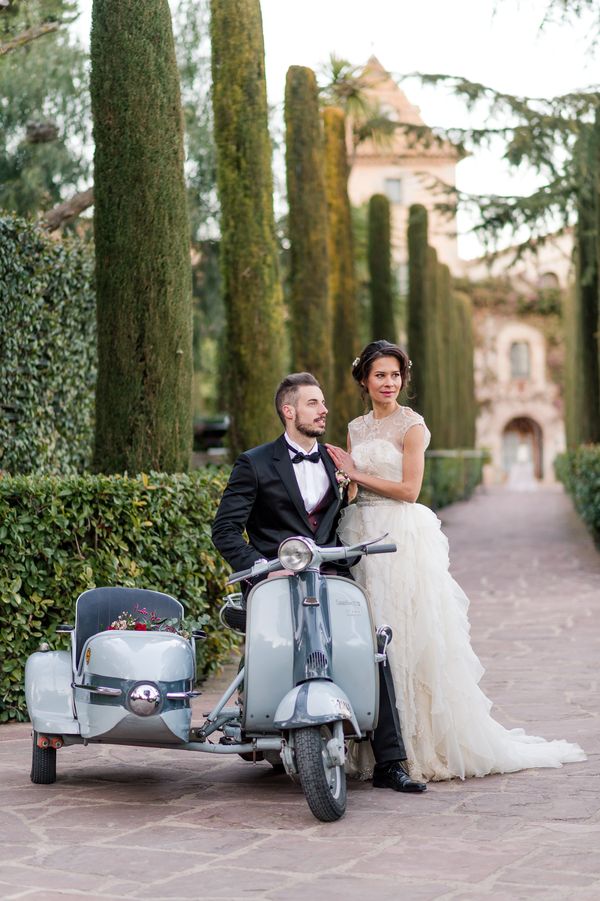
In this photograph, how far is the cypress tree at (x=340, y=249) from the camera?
19.0 metres

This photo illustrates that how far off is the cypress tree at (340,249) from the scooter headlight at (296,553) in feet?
47.2

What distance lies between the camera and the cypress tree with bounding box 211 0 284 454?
1143cm

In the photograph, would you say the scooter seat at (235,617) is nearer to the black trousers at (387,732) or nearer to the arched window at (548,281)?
the black trousers at (387,732)

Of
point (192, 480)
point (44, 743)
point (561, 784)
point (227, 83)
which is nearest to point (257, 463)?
Answer: point (44, 743)

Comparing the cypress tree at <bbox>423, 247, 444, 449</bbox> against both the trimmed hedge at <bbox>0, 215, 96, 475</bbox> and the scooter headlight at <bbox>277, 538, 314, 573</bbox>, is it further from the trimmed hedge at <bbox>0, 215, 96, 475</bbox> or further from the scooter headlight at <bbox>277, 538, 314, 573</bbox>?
the scooter headlight at <bbox>277, 538, 314, 573</bbox>

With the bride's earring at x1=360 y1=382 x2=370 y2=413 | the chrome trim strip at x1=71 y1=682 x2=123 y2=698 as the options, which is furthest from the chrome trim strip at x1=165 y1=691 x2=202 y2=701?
the bride's earring at x1=360 y1=382 x2=370 y2=413

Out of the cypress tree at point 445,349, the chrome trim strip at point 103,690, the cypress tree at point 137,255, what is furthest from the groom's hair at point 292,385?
the cypress tree at point 445,349

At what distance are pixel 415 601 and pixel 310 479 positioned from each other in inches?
27.5

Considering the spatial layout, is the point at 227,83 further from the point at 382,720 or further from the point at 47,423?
the point at 382,720

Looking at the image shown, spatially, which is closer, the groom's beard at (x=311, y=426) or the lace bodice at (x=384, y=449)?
the groom's beard at (x=311, y=426)

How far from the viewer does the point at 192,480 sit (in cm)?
780

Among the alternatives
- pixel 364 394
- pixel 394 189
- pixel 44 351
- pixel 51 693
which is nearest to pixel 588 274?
pixel 44 351

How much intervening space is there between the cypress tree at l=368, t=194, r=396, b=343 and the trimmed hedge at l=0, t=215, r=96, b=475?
11919 mm

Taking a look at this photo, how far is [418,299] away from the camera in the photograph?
24578 mm
